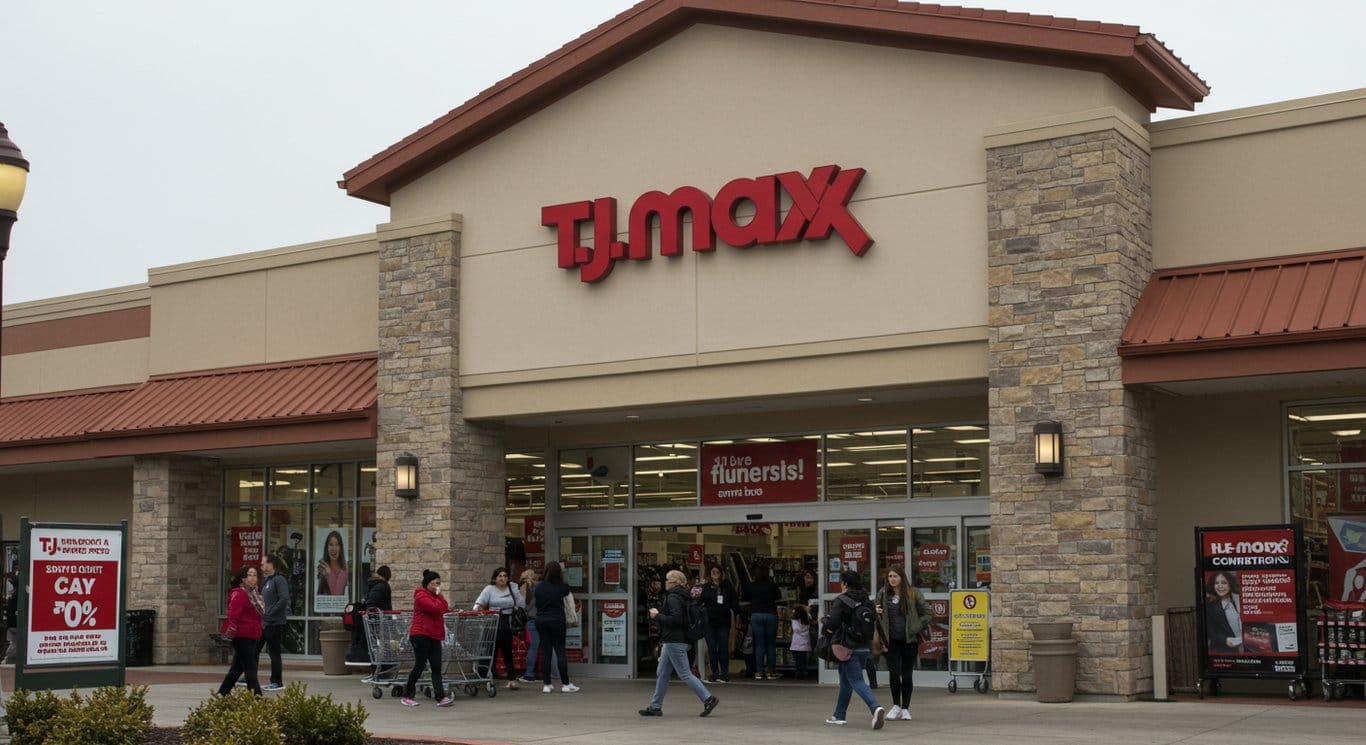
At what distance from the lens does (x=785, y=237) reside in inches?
735

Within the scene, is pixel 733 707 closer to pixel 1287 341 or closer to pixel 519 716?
pixel 519 716

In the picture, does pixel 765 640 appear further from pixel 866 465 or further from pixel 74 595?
pixel 74 595

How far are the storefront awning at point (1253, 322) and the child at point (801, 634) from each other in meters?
6.26

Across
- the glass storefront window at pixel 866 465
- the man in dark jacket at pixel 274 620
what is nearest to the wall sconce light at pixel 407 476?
the man in dark jacket at pixel 274 620

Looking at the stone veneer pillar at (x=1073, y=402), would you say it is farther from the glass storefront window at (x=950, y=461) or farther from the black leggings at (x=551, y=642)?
the black leggings at (x=551, y=642)

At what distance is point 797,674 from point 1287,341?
27.8 ft

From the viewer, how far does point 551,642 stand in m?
19.2

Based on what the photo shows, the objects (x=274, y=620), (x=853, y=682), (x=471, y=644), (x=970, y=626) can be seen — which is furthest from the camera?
(x=274, y=620)

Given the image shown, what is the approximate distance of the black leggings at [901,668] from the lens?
15.6 metres

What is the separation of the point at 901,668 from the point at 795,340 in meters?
4.60

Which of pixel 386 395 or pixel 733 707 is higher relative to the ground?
pixel 386 395

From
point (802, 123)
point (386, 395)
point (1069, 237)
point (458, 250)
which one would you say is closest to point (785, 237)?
point (802, 123)

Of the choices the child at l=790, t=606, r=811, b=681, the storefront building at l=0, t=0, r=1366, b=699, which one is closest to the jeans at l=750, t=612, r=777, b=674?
the child at l=790, t=606, r=811, b=681

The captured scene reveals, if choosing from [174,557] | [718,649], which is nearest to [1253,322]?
[718,649]
